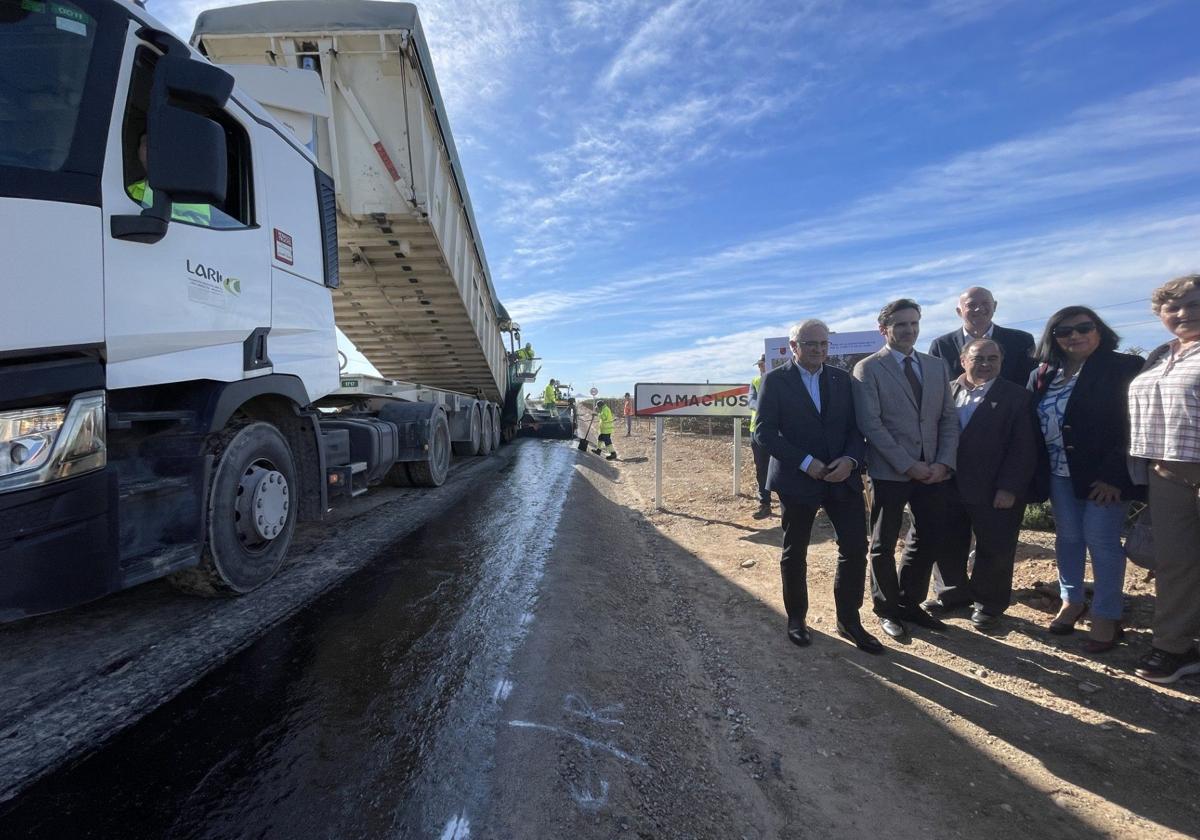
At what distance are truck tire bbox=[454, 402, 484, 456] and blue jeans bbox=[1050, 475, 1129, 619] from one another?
915 centimetres

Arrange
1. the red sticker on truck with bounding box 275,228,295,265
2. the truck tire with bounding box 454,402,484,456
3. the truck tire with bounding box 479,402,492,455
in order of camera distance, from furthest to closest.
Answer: the truck tire with bounding box 479,402,492,455
the truck tire with bounding box 454,402,484,456
the red sticker on truck with bounding box 275,228,295,265

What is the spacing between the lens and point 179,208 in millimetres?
2885

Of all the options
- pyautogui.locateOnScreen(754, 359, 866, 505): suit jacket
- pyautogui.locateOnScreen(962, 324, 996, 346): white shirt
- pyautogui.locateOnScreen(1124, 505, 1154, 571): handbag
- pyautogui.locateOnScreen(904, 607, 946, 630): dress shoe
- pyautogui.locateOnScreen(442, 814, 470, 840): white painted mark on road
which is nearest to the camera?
pyautogui.locateOnScreen(442, 814, 470, 840): white painted mark on road

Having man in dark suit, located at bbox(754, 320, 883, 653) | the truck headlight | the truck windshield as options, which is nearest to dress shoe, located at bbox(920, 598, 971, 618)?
man in dark suit, located at bbox(754, 320, 883, 653)

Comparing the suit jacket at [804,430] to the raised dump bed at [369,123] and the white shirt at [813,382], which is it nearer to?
the white shirt at [813,382]

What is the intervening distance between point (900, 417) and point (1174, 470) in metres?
1.18

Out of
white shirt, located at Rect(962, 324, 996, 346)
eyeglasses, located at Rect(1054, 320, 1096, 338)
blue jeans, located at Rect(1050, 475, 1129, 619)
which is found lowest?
blue jeans, located at Rect(1050, 475, 1129, 619)

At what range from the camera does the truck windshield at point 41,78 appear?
228 cm

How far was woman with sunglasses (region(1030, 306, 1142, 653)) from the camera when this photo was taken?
9.99 feet

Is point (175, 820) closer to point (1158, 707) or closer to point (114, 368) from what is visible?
point (114, 368)

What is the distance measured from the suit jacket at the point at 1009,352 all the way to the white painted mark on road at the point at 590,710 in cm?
315

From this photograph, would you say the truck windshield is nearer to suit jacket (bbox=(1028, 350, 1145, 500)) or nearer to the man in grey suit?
the man in grey suit

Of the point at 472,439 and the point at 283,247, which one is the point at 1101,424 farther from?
the point at 472,439

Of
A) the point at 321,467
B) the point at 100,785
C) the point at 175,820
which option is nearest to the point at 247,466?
the point at 321,467
